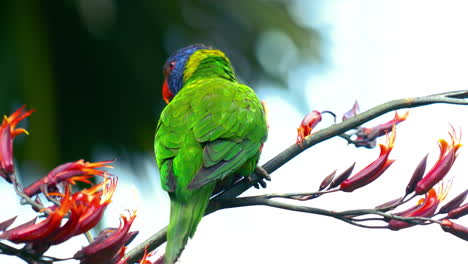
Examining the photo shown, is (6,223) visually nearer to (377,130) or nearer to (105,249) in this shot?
(105,249)

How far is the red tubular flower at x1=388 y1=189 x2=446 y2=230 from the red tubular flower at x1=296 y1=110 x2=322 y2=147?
337 mm

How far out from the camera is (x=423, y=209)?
1838mm

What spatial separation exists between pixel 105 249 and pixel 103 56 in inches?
159

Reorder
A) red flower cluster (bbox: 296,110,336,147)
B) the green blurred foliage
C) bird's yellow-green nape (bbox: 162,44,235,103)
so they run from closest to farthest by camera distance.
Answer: red flower cluster (bbox: 296,110,336,147), bird's yellow-green nape (bbox: 162,44,235,103), the green blurred foliage

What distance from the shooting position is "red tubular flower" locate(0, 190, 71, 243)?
155 cm

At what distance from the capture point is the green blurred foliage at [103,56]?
16.6ft

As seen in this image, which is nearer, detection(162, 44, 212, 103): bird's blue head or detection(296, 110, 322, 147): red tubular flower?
detection(296, 110, 322, 147): red tubular flower

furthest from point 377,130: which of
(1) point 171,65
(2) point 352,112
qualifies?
(1) point 171,65

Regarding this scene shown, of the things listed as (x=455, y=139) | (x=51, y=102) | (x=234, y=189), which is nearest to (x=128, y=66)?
(x=51, y=102)

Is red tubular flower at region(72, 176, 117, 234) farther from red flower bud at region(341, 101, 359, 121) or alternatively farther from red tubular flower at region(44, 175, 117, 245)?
red flower bud at region(341, 101, 359, 121)

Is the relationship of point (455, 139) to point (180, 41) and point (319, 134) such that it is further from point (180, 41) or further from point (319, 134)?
point (180, 41)

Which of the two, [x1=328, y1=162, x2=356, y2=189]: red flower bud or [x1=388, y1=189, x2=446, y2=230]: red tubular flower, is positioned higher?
[x1=328, y1=162, x2=356, y2=189]: red flower bud

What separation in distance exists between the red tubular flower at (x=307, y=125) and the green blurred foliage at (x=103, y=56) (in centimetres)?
325

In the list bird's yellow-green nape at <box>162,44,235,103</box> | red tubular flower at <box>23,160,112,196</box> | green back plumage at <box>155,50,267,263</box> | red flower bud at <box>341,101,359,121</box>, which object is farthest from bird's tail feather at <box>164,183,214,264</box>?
bird's yellow-green nape at <box>162,44,235,103</box>
